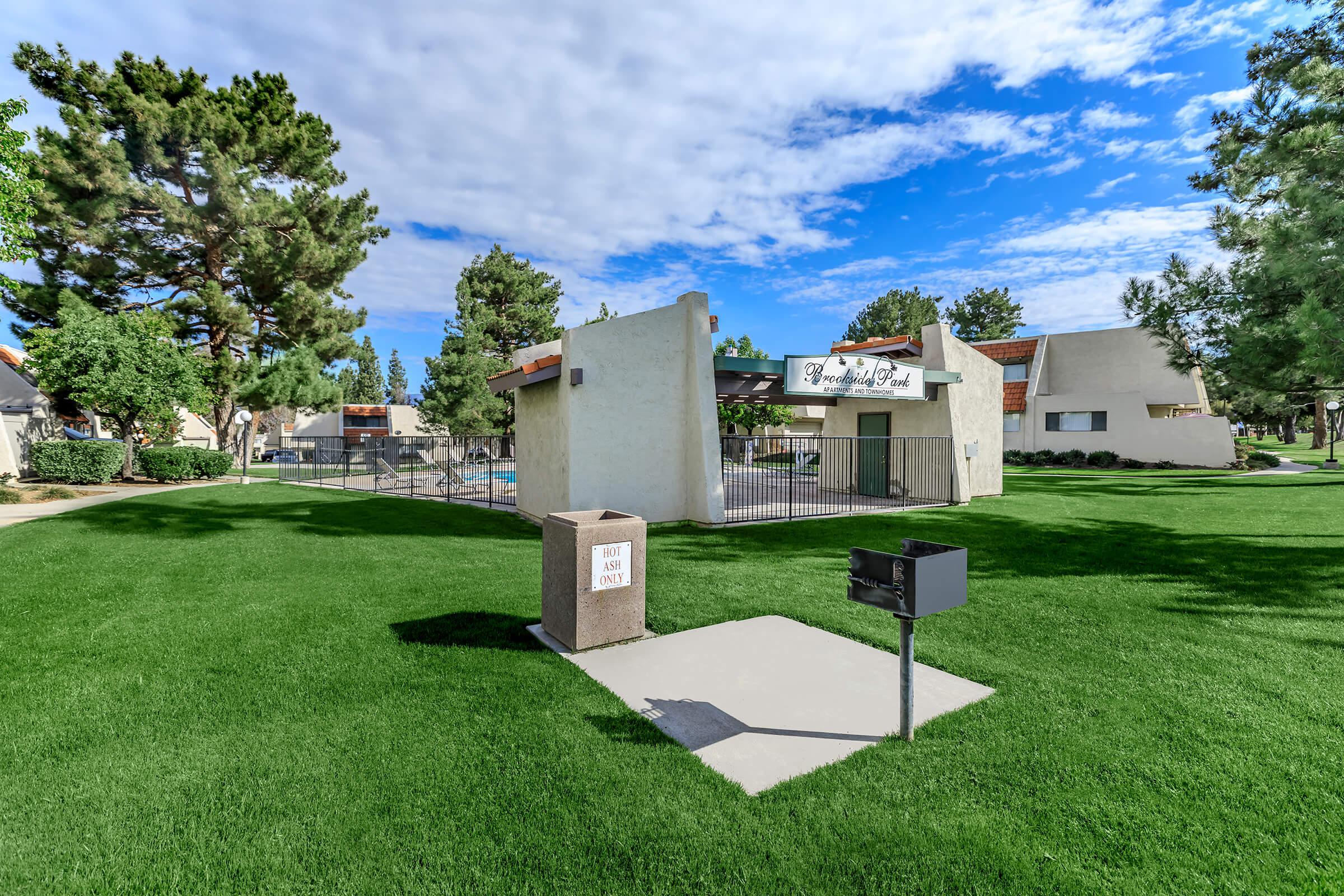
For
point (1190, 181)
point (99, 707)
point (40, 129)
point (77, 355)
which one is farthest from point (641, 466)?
point (40, 129)

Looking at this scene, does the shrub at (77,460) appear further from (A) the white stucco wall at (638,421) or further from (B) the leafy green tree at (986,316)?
(B) the leafy green tree at (986,316)

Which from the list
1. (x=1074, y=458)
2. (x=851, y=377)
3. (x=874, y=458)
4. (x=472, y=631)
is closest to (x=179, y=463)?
(x=472, y=631)

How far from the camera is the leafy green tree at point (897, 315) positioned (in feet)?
201

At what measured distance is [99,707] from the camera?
388cm

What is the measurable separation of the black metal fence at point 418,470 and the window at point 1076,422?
32078mm

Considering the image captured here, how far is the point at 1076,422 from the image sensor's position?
3459 cm

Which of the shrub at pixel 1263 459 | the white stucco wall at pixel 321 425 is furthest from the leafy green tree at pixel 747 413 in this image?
the white stucco wall at pixel 321 425

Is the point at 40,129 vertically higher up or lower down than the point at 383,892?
→ higher up

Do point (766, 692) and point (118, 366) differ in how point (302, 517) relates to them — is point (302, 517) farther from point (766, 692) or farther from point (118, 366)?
point (118, 366)

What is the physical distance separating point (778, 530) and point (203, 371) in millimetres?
25713

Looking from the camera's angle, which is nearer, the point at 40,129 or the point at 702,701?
the point at 702,701

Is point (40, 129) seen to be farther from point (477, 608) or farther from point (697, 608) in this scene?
point (697, 608)

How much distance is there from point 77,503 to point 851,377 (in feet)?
67.0

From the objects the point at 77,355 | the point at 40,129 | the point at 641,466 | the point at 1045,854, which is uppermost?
the point at 40,129
